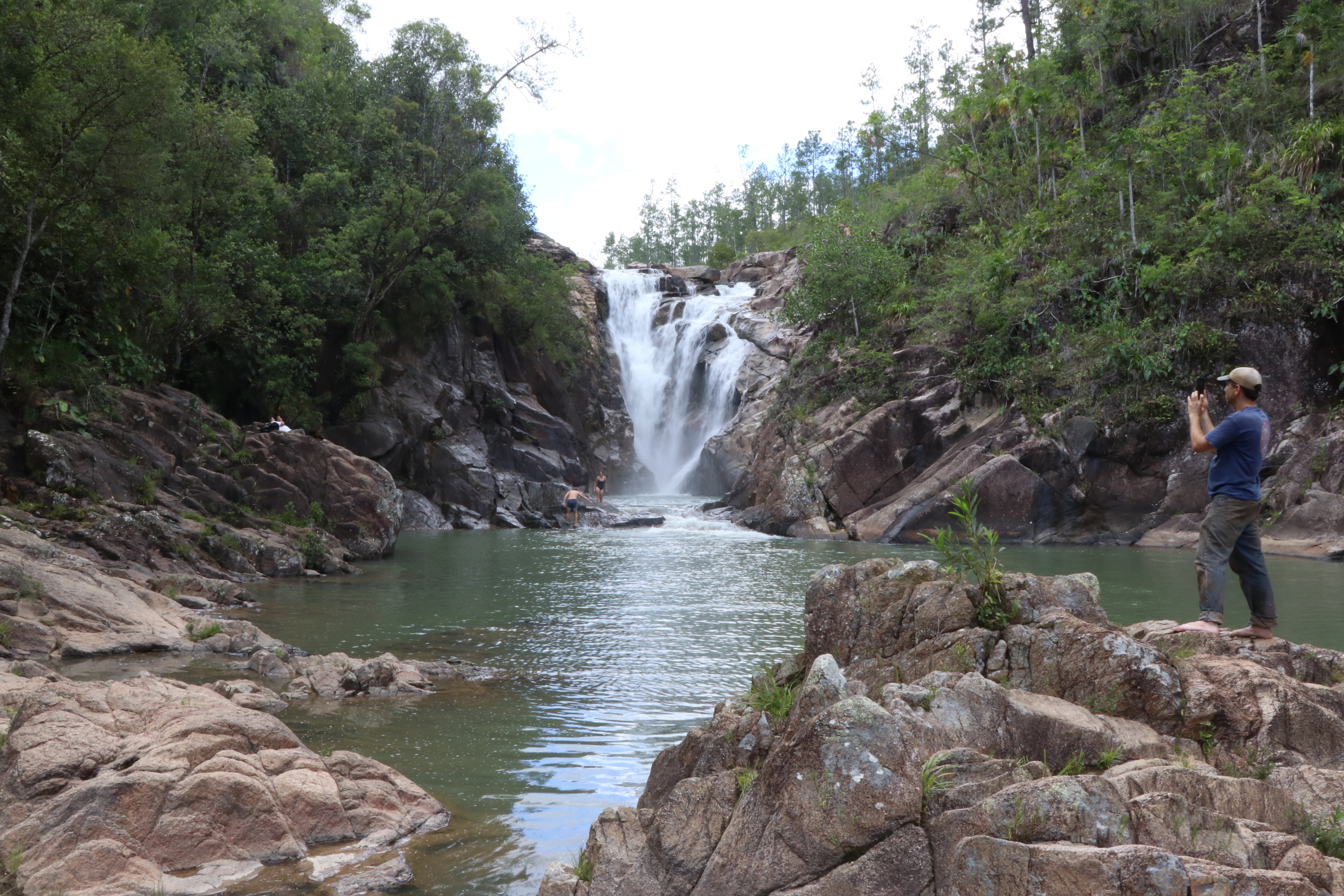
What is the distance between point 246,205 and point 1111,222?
27.4m

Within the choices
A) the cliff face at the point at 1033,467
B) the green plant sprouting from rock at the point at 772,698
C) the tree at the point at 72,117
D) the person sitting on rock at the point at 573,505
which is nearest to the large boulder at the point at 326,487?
the tree at the point at 72,117

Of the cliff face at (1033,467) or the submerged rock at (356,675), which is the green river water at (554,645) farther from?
the cliff face at (1033,467)

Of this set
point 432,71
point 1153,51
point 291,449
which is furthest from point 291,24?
point 1153,51

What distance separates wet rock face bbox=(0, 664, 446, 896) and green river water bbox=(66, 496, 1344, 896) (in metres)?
0.41

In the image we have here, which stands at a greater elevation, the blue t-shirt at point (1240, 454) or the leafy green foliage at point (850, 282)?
the leafy green foliage at point (850, 282)

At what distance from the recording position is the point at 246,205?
26062 mm

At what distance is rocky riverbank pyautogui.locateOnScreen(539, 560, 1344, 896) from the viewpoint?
2916mm

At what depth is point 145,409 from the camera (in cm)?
1795

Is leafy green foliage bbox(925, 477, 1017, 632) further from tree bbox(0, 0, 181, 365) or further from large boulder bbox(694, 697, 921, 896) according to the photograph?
tree bbox(0, 0, 181, 365)

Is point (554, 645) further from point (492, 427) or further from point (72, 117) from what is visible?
point (492, 427)

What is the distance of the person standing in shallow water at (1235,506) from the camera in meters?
5.64

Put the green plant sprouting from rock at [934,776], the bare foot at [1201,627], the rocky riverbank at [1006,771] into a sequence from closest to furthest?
the rocky riverbank at [1006,771] < the green plant sprouting from rock at [934,776] < the bare foot at [1201,627]

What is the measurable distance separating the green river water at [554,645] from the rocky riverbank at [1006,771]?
1.28 meters

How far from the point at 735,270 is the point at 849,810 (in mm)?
54101
